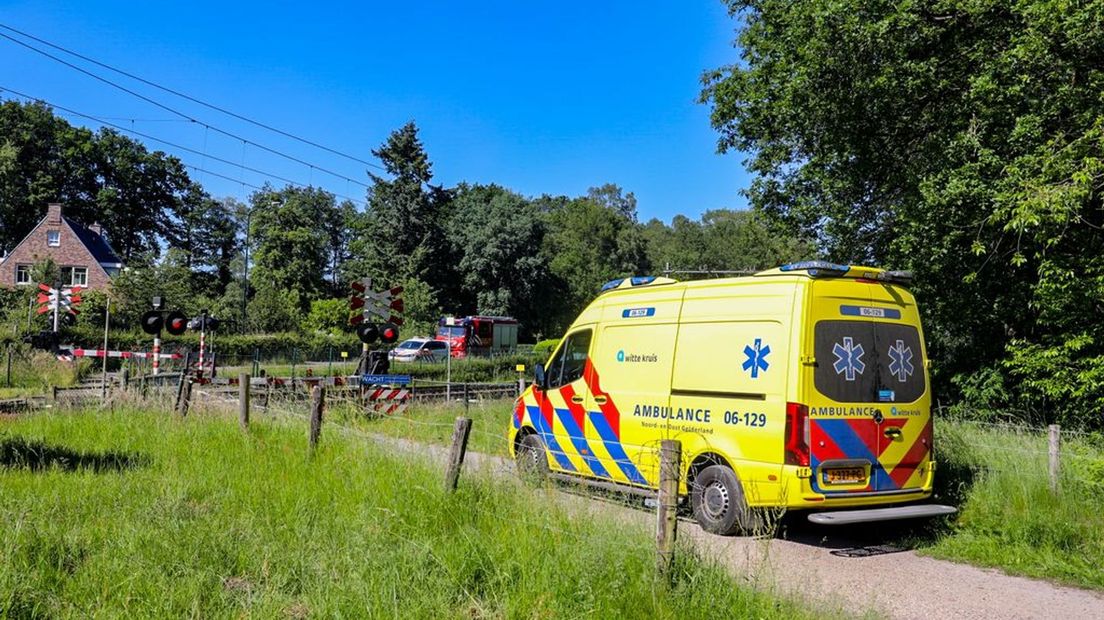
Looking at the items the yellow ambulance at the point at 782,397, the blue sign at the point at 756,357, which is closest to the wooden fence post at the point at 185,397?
the yellow ambulance at the point at 782,397

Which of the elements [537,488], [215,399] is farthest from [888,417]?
[215,399]

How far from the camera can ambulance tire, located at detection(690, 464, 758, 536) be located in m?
6.92

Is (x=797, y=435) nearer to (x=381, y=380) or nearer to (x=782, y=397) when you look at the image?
(x=782, y=397)

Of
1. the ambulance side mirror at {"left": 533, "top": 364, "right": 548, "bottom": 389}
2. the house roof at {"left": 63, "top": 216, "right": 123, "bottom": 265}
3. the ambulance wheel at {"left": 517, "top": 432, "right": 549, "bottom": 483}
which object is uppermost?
the house roof at {"left": 63, "top": 216, "right": 123, "bottom": 265}

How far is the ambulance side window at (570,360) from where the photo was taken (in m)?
9.12

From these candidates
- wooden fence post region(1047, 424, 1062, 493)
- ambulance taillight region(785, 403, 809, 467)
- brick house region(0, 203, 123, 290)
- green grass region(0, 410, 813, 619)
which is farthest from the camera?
brick house region(0, 203, 123, 290)

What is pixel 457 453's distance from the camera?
6465mm

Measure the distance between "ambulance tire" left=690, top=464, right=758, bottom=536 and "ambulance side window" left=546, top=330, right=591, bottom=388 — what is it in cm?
214

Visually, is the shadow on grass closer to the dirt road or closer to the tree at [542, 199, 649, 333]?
the dirt road

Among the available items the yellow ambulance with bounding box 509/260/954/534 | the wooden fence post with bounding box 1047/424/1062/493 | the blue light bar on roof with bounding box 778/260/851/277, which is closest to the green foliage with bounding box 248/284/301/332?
the yellow ambulance with bounding box 509/260/954/534

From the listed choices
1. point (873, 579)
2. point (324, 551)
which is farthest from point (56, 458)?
point (873, 579)

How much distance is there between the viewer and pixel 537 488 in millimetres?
6266

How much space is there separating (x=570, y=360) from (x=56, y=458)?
227 inches

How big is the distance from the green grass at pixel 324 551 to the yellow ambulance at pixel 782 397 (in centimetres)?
171
